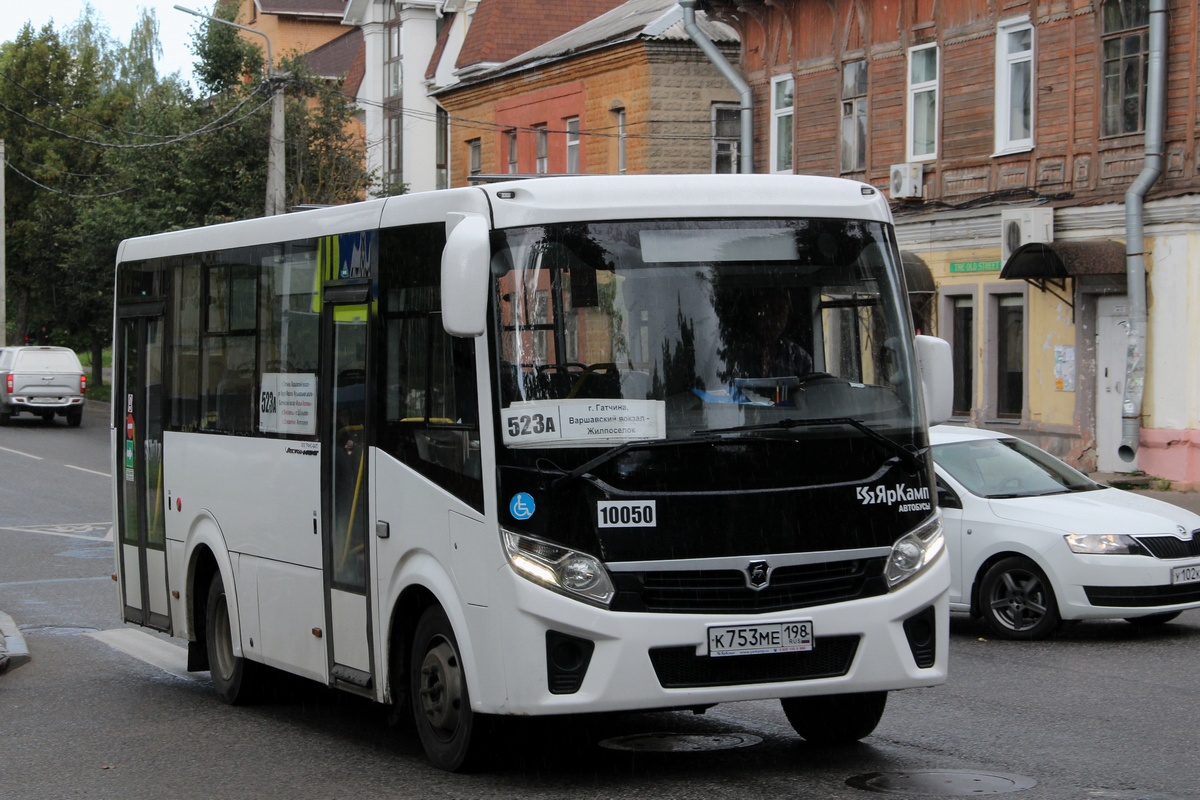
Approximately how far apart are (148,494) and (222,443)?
55.5 inches

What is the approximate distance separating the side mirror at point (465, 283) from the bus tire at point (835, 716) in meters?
2.39

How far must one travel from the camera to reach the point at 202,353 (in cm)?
1044

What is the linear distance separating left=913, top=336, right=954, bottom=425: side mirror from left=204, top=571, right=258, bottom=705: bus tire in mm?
4161

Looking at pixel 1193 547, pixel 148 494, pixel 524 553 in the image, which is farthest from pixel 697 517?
pixel 1193 547

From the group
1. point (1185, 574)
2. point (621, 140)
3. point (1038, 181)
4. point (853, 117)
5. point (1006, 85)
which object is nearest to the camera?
point (1185, 574)

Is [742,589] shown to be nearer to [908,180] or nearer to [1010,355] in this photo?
[1010,355]

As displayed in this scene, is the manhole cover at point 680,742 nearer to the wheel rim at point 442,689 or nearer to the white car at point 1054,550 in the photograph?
the wheel rim at point 442,689

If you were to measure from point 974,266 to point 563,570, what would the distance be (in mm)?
21729

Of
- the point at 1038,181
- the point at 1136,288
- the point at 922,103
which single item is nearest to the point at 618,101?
the point at 922,103

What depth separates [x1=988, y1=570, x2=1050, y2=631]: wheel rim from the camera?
12031 millimetres

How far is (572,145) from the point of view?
40062mm

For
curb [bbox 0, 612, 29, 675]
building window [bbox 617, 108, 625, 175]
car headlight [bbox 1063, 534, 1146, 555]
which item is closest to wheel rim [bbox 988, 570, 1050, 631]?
car headlight [bbox 1063, 534, 1146, 555]

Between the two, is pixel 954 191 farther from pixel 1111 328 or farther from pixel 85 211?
pixel 85 211

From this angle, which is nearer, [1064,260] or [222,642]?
[222,642]
